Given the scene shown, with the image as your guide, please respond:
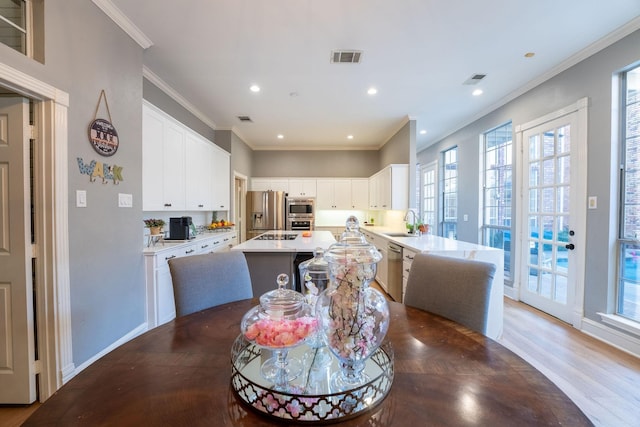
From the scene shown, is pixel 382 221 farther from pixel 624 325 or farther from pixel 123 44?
pixel 123 44

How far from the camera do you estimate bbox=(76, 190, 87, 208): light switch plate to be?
1.84m

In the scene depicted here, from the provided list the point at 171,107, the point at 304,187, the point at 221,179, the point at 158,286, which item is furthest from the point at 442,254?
the point at 304,187

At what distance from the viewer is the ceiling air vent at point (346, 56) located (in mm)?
2641

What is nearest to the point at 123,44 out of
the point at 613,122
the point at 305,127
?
the point at 305,127

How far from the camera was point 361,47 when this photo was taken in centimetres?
257

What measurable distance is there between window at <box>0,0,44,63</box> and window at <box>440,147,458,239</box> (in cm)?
577

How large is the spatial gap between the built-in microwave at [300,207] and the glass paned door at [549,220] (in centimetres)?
404

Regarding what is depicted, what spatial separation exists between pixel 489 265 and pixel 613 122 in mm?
2470

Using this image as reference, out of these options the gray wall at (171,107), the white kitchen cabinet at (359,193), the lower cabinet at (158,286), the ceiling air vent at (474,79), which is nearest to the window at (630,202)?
the ceiling air vent at (474,79)

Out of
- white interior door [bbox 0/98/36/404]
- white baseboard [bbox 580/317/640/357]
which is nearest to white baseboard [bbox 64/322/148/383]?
white interior door [bbox 0/98/36/404]

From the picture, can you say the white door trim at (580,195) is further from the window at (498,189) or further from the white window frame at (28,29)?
the white window frame at (28,29)

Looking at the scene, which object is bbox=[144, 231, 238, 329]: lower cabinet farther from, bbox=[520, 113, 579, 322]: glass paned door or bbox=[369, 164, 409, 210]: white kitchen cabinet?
bbox=[520, 113, 579, 322]: glass paned door

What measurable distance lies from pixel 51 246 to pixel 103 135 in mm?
906

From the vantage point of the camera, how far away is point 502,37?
95.3 inches
